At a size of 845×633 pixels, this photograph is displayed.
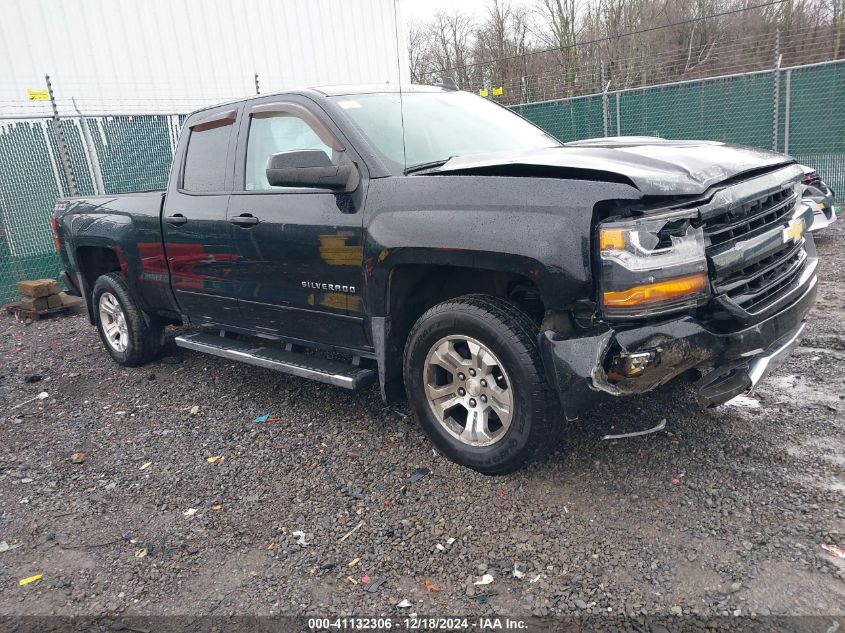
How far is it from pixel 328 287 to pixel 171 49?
10663 mm

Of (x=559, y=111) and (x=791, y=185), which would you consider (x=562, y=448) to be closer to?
(x=791, y=185)

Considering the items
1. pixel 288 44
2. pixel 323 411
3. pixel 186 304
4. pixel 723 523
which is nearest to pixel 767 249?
pixel 723 523

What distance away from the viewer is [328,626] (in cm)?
234

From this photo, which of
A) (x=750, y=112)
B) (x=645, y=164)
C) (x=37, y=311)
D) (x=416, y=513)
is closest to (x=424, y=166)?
(x=645, y=164)

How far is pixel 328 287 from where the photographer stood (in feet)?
11.9

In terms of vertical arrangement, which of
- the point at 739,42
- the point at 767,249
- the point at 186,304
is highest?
the point at 739,42

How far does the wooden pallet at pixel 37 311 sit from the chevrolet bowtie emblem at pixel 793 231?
785cm

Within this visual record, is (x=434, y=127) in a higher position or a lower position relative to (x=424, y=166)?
higher

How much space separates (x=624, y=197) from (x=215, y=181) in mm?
2890

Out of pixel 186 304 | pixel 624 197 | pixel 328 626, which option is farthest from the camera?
pixel 186 304

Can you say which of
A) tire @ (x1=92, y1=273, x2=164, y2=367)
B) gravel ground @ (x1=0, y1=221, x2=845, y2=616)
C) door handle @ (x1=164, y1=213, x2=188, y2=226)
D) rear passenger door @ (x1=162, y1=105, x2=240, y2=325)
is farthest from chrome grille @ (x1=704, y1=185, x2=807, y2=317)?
tire @ (x1=92, y1=273, x2=164, y2=367)

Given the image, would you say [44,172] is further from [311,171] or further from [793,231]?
[793,231]

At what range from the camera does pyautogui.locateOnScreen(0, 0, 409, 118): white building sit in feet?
34.6

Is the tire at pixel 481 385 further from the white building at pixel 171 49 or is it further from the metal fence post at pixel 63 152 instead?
the white building at pixel 171 49
